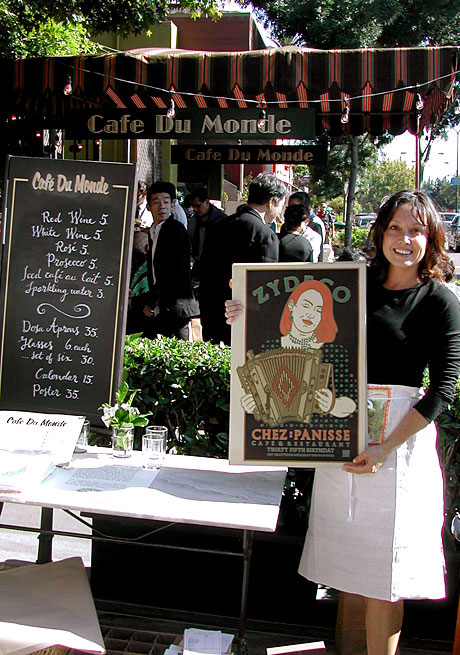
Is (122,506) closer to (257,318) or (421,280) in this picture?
(257,318)

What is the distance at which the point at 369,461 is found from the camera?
2654mm

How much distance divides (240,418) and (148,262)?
11.7 feet

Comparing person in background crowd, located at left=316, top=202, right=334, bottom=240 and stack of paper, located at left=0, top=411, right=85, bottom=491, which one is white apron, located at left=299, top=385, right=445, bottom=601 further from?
person in background crowd, located at left=316, top=202, right=334, bottom=240

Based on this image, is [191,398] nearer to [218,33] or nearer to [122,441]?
[122,441]

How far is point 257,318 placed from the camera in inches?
111

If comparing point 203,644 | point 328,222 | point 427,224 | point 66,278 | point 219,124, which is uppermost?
point 328,222

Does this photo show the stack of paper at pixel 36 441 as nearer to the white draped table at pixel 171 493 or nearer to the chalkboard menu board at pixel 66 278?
the white draped table at pixel 171 493

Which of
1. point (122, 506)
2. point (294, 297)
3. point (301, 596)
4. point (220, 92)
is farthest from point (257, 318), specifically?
point (220, 92)

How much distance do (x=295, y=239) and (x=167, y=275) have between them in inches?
45.2

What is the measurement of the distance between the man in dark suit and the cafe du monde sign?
1.01m

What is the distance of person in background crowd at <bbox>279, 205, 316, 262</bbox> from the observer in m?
6.12

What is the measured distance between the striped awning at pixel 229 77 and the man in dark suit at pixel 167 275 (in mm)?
1081

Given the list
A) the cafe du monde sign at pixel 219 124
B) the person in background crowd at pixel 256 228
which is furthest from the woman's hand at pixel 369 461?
the cafe du monde sign at pixel 219 124

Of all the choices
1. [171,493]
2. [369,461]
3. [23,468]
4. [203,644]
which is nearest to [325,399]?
[369,461]
